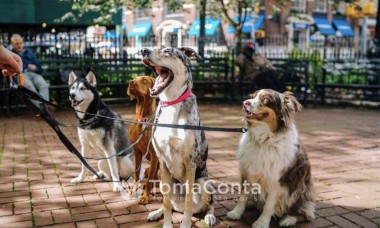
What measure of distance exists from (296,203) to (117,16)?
12815 millimetres

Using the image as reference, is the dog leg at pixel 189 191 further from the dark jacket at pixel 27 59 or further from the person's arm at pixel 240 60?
the person's arm at pixel 240 60

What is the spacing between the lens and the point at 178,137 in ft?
10.6

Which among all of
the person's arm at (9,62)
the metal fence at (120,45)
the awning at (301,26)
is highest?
the awning at (301,26)

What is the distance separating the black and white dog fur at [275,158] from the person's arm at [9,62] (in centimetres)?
199

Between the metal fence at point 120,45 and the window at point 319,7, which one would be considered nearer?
the metal fence at point 120,45

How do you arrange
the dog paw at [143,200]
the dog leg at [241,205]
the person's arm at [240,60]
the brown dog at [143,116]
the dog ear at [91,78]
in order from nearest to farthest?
the dog leg at [241,205]
the brown dog at [143,116]
the dog paw at [143,200]
the dog ear at [91,78]
the person's arm at [240,60]

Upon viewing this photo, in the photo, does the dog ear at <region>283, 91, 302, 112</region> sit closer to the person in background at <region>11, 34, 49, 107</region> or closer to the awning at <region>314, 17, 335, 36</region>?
the person in background at <region>11, 34, 49, 107</region>

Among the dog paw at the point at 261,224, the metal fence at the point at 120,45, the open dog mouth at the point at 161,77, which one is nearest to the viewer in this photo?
the open dog mouth at the point at 161,77

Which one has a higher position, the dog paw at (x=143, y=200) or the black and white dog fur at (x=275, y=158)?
the black and white dog fur at (x=275, y=158)

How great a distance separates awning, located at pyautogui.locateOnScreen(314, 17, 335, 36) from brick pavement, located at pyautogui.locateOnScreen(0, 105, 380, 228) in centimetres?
3097

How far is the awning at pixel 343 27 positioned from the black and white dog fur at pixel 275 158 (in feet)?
127

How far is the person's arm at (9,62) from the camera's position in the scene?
3.20 m

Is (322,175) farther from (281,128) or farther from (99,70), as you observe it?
(99,70)

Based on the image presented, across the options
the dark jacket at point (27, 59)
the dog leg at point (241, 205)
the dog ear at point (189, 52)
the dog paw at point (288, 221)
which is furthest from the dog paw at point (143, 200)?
the dark jacket at point (27, 59)
